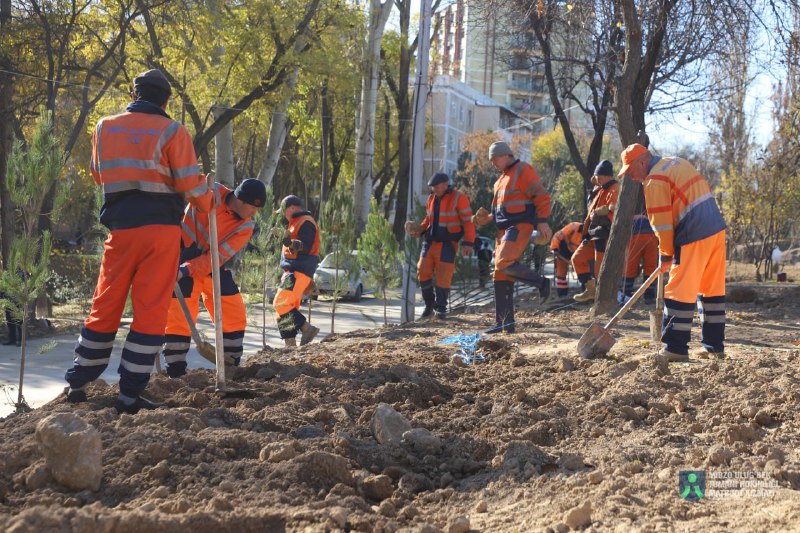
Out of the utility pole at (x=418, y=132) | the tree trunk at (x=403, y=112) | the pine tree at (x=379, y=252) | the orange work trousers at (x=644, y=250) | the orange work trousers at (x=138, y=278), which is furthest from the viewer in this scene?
the tree trunk at (x=403, y=112)

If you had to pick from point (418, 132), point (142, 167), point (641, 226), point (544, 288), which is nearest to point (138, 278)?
point (142, 167)

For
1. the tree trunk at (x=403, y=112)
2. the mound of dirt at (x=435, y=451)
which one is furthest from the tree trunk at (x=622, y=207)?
the tree trunk at (x=403, y=112)

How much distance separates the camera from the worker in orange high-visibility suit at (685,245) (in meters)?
6.23

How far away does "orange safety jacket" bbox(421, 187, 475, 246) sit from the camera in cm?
1097

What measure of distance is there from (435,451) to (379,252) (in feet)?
23.3

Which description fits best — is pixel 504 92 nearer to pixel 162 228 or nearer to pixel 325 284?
pixel 325 284

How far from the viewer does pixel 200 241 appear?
21.3 ft

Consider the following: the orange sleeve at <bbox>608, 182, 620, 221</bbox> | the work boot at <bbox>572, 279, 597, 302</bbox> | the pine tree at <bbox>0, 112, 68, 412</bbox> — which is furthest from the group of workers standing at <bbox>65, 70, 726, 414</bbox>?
the orange sleeve at <bbox>608, 182, 620, 221</bbox>

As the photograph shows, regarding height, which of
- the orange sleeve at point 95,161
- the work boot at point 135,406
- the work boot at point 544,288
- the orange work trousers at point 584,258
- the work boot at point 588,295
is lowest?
the work boot at point 135,406

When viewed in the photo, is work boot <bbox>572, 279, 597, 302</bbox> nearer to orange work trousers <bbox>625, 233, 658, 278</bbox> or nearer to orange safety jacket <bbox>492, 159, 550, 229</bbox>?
orange work trousers <bbox>625, 233, 658, 278</bbox>

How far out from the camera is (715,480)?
140 inches

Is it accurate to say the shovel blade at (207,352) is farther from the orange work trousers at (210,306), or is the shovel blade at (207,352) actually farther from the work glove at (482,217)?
the work glove at (482,217)

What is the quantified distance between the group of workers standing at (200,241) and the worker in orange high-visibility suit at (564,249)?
4142mm

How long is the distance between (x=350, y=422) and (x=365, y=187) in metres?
19.1
